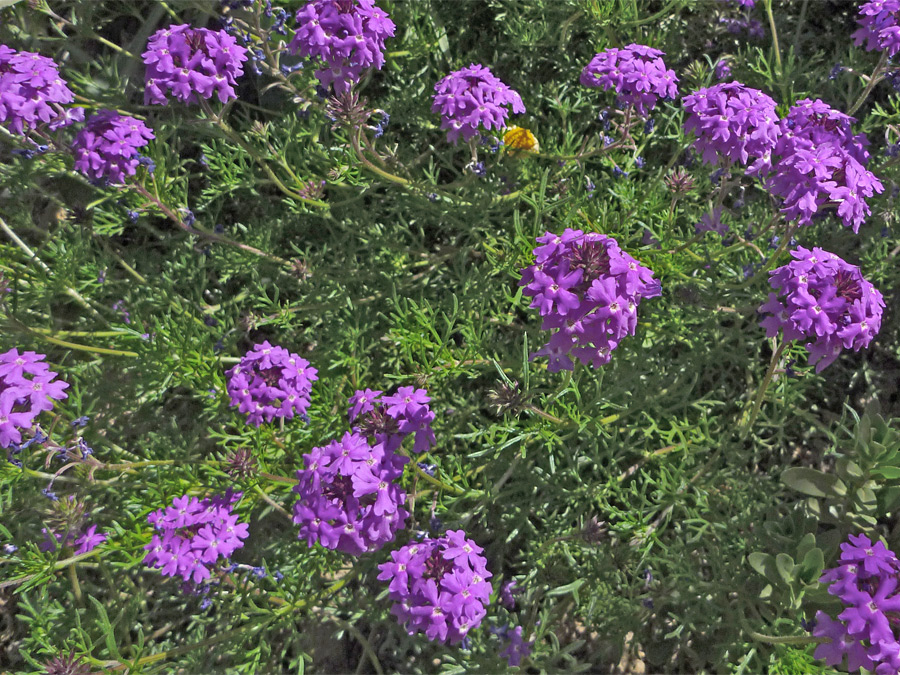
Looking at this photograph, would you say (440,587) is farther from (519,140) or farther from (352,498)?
(519,140)

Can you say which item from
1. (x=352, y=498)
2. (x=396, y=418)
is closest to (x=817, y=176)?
(x=396, y=418)

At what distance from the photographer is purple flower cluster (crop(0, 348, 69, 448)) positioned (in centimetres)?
375

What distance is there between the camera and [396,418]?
3.84 m

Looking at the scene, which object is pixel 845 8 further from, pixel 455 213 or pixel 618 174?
pixel 455 213

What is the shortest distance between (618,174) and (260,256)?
2938 millimetres

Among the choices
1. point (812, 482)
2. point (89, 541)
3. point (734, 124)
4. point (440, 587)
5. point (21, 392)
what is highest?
point (734, 124)

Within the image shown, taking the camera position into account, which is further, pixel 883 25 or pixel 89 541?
pixel 883 25

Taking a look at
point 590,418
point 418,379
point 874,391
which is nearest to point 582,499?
point 590,418

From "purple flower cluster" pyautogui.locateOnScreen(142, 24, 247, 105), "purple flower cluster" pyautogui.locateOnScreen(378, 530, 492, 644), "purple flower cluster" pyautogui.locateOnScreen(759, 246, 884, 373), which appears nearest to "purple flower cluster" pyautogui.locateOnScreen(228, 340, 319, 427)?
"purple flower cluster" pyautogui.locateOnScreen(378, 530, 492, 644)

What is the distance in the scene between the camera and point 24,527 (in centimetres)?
488

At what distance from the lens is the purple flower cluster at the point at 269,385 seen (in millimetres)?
4125

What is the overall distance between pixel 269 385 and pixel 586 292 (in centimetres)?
222

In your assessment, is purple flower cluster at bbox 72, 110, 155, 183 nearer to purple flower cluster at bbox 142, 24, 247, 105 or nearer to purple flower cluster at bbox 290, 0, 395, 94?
purple flower cluster at bbox 142, 24, 247, 105

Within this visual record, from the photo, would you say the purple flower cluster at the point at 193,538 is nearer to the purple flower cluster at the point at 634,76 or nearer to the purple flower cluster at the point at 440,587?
the purple flower cluster at the point at 440,587
